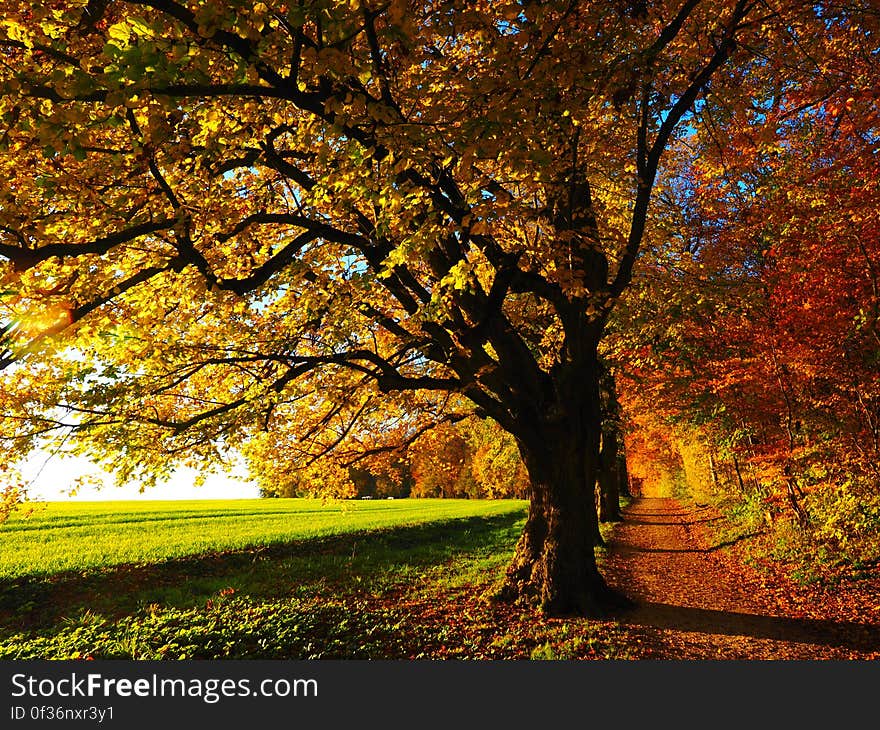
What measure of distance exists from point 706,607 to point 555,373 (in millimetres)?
5475

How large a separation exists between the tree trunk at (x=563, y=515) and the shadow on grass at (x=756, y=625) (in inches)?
28.4

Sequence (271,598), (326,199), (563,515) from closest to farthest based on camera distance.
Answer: (326,199) → (563,515) → (271,598)

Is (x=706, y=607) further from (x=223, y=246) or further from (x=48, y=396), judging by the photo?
(x=48, y=396)

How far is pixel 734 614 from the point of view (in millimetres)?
9250

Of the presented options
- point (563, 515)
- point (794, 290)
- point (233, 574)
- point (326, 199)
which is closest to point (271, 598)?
point (233, 574)

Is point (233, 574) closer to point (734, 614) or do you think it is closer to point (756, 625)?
point (734, 614)

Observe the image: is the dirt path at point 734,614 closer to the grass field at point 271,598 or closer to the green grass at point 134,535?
the grass field at point 271,598

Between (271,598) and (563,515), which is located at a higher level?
(563,515)

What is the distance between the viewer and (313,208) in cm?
959

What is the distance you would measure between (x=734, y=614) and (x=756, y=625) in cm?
71

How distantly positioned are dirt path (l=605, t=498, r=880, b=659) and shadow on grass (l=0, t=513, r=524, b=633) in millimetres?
6267

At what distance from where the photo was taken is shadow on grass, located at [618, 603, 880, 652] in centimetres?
771

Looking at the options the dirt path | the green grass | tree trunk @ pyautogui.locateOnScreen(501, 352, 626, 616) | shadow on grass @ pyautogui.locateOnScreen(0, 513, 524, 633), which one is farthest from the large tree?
shadow on grass @ pyautogui.locateOnScreen(0, 513, 524, 633)

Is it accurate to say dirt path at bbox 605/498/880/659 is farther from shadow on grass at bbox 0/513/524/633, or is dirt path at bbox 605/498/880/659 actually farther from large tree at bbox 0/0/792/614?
shadow on grass at bbox 0/513/524/633
